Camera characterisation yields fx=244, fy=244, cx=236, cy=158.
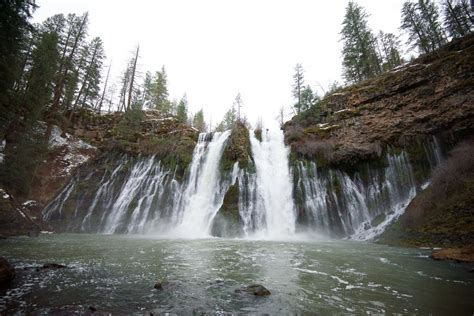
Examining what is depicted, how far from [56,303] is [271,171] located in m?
20.4

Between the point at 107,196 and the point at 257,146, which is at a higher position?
the point at 257,146

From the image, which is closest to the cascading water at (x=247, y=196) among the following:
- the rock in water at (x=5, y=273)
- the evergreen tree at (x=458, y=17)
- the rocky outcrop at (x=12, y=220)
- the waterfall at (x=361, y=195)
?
the waterfall at (x=361, y=195)

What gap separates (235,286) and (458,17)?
43.8 meters

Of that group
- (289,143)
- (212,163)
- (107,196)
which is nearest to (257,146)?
(289,143)

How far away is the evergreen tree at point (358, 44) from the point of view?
34.2 meters

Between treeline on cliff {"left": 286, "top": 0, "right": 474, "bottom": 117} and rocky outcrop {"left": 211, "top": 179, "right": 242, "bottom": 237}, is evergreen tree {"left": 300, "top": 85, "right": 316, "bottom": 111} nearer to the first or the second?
treeline on cliff {"left": 286, "top": 0, "right": 474, "bottom": 117}

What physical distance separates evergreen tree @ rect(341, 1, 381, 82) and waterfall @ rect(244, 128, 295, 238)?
19.7m

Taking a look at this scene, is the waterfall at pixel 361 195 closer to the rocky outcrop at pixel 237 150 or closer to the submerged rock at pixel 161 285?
the rocky outcrop at pixel 237 150

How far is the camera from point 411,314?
400 centimetres

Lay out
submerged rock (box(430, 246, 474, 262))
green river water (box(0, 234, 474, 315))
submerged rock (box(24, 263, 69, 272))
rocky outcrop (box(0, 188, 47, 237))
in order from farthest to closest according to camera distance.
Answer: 1. rocky outcrop (box(0, 188, 47, 237))
2. submerged rock (box(430, 246, 474, 262))
3. submerged rock (box(24, 263, 69, 272))
4. green river water (box(0, 234, 474, 315))

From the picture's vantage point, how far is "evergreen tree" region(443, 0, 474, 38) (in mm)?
28886

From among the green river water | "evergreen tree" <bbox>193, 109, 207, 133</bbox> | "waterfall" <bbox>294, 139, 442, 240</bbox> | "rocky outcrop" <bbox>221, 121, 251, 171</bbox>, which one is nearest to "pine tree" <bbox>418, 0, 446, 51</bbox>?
"waterfall" <bbox>294, 139, 442, 240</bbox>

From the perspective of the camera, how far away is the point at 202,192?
75.3 feet

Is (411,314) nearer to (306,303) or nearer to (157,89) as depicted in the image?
(306,303)
